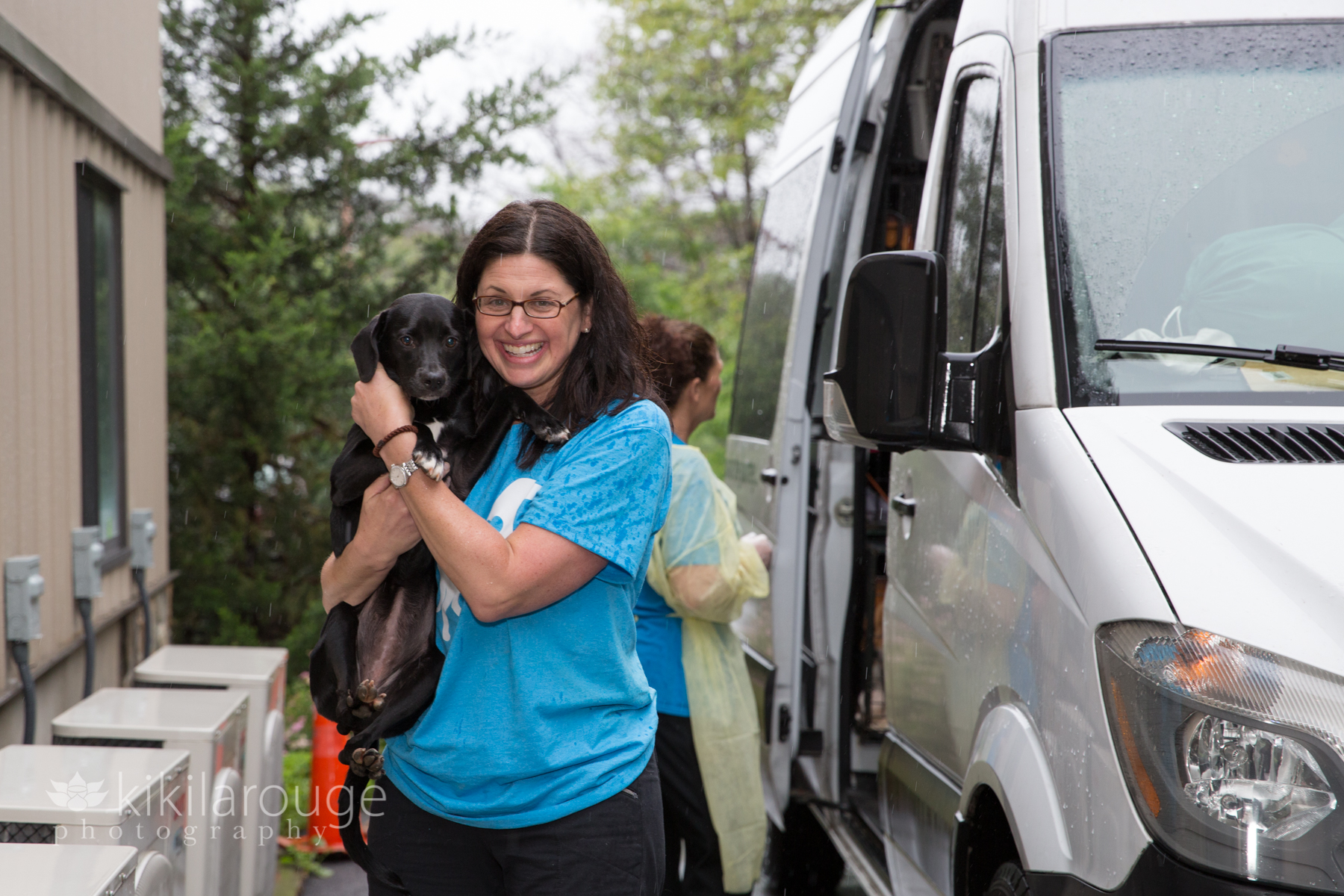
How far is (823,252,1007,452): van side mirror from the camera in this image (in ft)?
8.68

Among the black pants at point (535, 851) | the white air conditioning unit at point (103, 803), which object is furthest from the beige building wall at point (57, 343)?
the black pants at point (535, 851)

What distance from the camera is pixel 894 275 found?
2.64 metres

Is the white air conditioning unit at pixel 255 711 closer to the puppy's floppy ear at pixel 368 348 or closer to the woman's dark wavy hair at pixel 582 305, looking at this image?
the puppy's floppy ear at pixel 368 348

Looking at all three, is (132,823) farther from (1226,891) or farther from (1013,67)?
(1013,67)

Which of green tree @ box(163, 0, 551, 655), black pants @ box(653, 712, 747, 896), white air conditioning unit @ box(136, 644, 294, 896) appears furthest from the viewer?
green tree @ box(163, 0, 551, 655)

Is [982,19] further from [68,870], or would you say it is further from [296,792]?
[296,792]

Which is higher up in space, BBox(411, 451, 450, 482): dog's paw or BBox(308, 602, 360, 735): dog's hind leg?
BBox(411, 451, 450, 482): dog's paw

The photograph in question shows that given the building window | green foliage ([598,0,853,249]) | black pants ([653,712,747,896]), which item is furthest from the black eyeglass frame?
green foliage ([598,0,853,249])

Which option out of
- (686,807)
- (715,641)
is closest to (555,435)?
(715,641)

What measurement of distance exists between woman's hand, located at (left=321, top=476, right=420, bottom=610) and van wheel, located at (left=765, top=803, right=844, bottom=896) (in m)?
3.13

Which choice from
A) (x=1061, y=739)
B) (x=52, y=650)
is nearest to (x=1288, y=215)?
(x=1061, y=739)

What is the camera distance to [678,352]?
13.0ft

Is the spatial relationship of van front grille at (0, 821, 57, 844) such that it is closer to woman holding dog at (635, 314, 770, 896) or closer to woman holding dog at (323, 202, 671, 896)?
woman holding dog at (323, 202, 671, 896)

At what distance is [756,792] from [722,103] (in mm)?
14401
